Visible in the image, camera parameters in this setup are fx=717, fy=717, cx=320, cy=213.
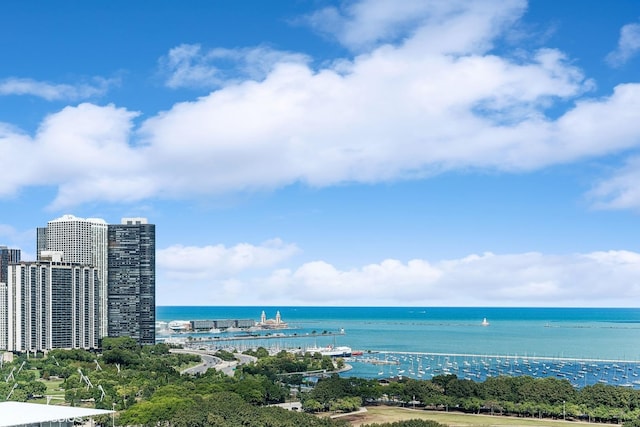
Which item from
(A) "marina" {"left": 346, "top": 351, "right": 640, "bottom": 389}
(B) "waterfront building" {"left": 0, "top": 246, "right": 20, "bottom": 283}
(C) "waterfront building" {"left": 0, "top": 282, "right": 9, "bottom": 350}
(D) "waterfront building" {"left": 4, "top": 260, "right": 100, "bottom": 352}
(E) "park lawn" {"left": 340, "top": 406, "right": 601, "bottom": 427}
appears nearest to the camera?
(E) "park lawn" {"left": 340, "top": 406, "right": 601, "bottom": 427}

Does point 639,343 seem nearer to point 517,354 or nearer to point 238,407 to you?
point 517,354

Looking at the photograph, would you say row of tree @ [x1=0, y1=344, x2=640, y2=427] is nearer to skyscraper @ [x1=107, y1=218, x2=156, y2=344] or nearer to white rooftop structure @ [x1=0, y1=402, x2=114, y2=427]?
white rooftop structure @ [x1=0, y1=402, x2=114, y2=427]

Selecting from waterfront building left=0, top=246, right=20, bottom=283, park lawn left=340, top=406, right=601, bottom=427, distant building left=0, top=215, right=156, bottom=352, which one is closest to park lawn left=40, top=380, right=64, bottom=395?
distant building left=0, top=215, right=156, bottom=352

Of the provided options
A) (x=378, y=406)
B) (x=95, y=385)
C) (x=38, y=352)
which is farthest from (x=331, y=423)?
(x=38, y=352)

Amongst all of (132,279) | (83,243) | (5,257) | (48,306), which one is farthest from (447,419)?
(5,257)

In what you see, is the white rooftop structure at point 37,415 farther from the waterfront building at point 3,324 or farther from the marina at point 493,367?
the waterfront building at point 3,324

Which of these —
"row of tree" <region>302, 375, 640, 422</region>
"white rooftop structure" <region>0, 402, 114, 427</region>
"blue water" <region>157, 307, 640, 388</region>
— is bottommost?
"blue water" <region>157, 307, 640, 388</region>
